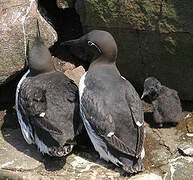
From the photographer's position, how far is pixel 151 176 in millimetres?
5398

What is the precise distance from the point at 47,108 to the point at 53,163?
2.46 ft

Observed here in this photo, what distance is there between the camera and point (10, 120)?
21.7 ft

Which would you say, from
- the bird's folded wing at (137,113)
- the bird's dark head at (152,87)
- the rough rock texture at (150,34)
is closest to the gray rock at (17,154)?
the bird's folded wing at (137,113)

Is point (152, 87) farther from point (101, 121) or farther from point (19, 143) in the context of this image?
point (19, 143)

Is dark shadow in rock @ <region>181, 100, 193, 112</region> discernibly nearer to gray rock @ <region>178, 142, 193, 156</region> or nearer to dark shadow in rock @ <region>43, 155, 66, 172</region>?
gray rock @ <region>178, 142, 193, 156</region>

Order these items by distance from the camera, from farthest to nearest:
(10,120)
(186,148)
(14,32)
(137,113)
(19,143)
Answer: (10,120)
(14,32)
(19,143)
(186,148)
(137,113)

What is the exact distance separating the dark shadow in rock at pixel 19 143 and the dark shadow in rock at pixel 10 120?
96 mm

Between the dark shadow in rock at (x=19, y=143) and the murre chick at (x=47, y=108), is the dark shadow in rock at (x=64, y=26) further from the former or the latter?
the dark shadow in rock at (x=19, y=143)

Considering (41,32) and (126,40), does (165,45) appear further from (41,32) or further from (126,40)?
(41,32)

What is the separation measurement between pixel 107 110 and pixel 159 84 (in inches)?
53.6

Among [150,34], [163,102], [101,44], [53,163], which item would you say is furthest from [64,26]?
[53,163]

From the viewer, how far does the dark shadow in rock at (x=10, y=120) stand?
654 centimetres

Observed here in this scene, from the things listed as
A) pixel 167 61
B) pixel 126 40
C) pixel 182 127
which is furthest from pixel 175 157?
pixel 126 40

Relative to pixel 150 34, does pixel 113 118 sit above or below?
below
